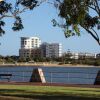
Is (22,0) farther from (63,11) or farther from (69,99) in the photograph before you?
(69,99)

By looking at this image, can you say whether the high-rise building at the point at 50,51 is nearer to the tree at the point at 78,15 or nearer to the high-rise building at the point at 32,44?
the high-rise building at the point at 32,44

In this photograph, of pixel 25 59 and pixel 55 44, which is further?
pixel 55 44

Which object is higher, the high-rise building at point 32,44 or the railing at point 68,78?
the high-rise building at point 32,44

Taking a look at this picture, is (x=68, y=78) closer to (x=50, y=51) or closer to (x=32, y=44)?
(x=32, y=44)

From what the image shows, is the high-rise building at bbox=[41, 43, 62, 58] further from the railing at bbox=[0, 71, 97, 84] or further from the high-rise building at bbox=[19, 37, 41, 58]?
the railing at bbox=[0, 71, 97, 84]

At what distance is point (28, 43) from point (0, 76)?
119 ft

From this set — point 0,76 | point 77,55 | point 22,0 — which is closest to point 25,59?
point 77,55

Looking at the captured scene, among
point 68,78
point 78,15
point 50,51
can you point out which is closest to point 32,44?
point 50,51

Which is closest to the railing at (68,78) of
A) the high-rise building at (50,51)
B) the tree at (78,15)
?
the tree at (78,15)

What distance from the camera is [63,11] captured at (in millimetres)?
30125

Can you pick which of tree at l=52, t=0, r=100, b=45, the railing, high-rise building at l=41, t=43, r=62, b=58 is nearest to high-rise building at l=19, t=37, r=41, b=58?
high-rise building at l=41, t=43, r=62, b=58

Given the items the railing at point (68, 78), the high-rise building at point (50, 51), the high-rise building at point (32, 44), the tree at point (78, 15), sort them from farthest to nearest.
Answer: the high-rise building at point (50, 51)
the high-rise building at point (32, 44)
the railing at point (68, 78)
the tree at point (78, 15)

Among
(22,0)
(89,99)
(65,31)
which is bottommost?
(89,99)

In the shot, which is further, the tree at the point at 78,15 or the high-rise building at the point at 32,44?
the high-rise building at the point at 32,44
